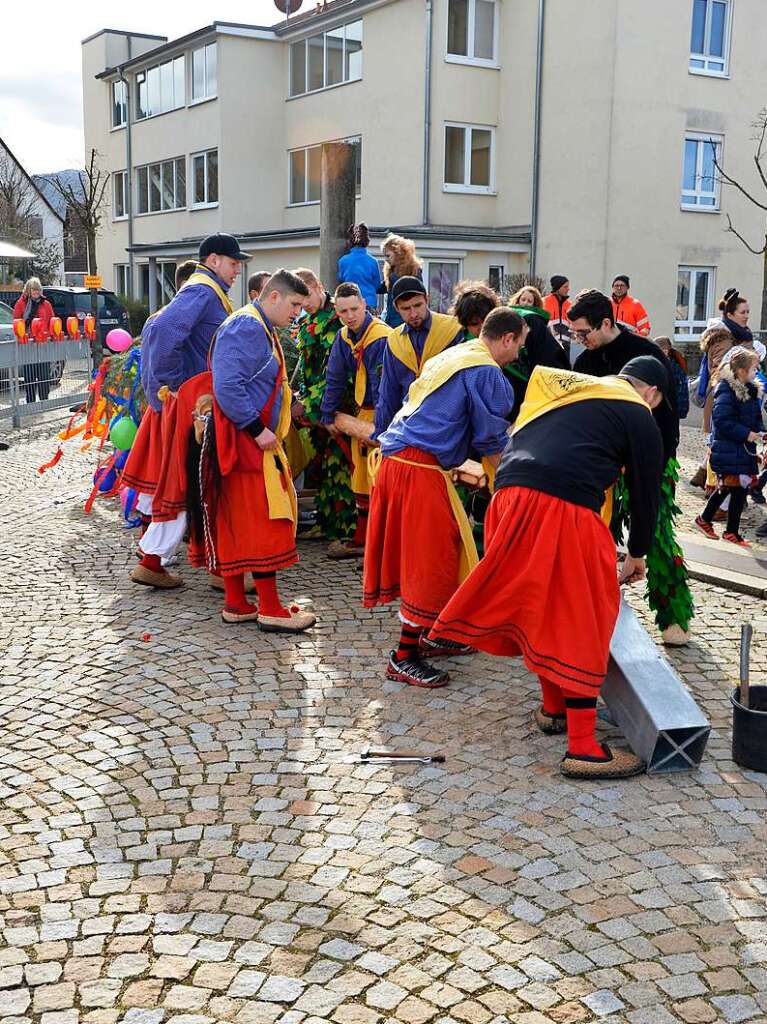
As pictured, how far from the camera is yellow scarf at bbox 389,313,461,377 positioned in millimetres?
6664

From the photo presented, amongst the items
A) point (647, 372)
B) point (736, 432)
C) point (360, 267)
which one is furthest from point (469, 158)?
point (647, 372)

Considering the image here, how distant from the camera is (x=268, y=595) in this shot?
636 centimetres

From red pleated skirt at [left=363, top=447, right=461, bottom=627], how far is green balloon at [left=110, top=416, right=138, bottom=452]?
4.34m

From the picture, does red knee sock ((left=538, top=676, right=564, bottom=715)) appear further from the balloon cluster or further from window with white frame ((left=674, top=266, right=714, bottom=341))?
window with white frame ((left=674, top=266, right=714, bottom=341))

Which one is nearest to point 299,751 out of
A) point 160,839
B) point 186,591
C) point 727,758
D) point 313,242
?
point 160,839

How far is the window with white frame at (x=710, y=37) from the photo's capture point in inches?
1003

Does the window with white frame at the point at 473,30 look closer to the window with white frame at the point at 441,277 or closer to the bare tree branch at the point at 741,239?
the window with white frame at the point at 441,277

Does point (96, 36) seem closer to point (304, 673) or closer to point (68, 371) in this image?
point (68, 371)

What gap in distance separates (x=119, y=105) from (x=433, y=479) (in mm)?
37436

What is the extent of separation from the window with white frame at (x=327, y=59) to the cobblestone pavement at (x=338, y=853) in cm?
2645

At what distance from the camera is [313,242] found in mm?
27109

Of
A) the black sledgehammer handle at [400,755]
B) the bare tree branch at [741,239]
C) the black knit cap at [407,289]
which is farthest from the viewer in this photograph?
the bare tree branch at [741,239]

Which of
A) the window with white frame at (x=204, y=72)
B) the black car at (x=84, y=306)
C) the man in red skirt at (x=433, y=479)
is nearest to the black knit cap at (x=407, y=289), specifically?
the man in red skirt at (x=433, y=479)

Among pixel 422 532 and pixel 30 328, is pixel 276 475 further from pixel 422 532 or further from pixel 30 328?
pixel 30 328
